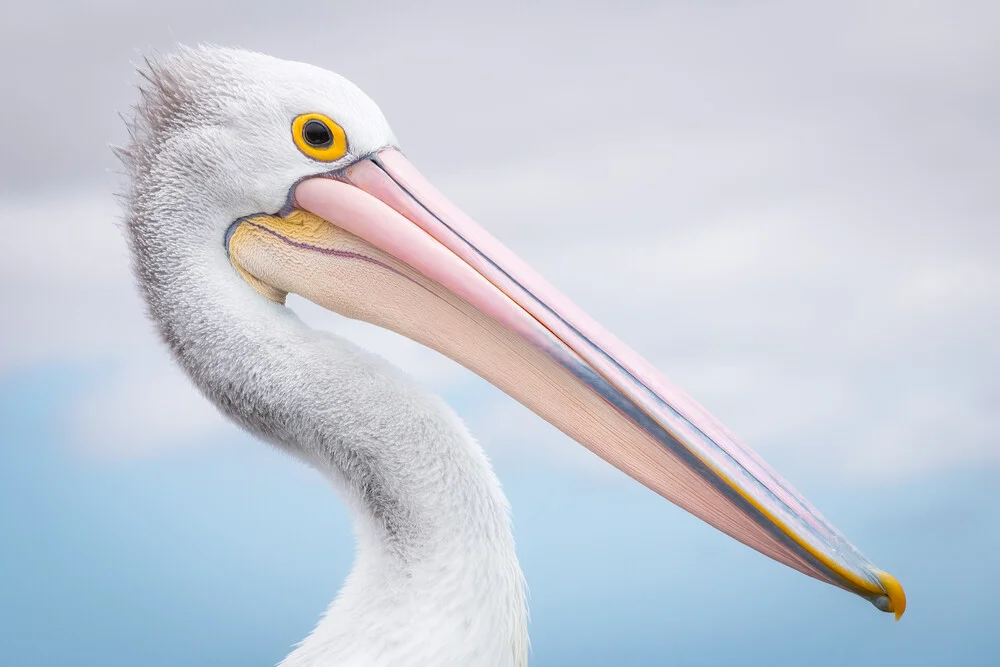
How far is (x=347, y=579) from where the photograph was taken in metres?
3.38

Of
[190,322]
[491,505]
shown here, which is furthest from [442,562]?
[190,322]

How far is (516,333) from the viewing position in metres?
3.23

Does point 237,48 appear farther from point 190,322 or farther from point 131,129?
point 190,322

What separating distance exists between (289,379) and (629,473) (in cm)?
106

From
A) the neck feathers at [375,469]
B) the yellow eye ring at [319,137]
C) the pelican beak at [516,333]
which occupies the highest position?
the yellow eye ring at [319,137]

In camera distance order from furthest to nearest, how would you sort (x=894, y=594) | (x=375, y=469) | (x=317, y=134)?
(x=317, y=134), (x=375, y=469), (x=894, y=594)

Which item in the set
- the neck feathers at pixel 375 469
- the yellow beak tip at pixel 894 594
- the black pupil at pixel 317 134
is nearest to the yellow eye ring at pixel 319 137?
the black pupil at pixel 317 134

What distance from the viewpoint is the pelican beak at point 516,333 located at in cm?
309

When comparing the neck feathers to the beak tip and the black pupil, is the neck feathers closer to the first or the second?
the black pupil

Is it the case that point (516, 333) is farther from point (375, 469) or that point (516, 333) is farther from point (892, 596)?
point (892, 596)

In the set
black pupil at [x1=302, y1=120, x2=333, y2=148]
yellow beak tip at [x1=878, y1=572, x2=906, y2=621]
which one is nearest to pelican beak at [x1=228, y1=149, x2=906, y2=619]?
yellow beak tip at [x1=878, y1=572, x2=906, y2=621]

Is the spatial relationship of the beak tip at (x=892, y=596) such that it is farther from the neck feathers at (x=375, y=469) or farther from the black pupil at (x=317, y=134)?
the black pupil at (x=317, y=134)

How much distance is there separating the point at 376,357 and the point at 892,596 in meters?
1.66

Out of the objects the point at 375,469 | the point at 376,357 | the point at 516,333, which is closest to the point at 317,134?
the point at 376,357
